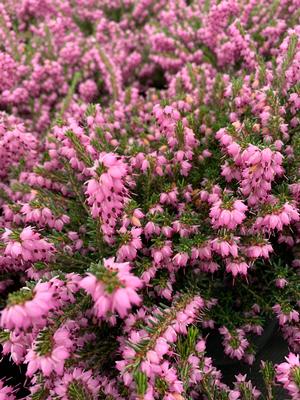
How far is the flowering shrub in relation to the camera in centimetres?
204

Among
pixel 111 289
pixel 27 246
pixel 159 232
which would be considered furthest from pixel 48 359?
pixel 159 232

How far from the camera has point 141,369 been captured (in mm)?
1847

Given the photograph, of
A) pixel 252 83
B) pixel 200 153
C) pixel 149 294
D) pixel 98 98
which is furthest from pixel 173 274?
pixel 98 98

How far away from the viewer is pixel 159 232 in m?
2.73

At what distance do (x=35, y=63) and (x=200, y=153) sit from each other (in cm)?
303

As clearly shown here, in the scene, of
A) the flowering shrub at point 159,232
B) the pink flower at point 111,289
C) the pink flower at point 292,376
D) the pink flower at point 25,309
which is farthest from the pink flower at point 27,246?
the pink flower at point 292,376

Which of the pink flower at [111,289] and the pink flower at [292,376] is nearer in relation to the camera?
the pink flower at [111,289]

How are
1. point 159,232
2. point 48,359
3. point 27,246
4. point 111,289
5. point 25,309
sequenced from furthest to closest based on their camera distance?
point 159,232 < point 27,246 < point 48,359 < point 25,309 < point 111,289

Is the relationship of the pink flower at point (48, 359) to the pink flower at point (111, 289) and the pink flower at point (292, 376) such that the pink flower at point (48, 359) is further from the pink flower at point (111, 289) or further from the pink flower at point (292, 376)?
the pink flower at point (292, 376)

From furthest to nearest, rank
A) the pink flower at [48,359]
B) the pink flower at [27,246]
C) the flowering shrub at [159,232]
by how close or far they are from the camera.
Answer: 1. the pink flower at [27,246]
2. the flowering shrub at [159,232]
3. the pink flower at [48,359]

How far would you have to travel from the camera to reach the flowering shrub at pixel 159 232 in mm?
2039

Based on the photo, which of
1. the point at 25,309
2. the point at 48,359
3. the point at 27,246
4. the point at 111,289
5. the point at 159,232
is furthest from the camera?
the point at 159,232

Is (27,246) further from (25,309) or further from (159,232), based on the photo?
(159,232)

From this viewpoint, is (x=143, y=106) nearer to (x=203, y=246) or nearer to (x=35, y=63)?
(x=35, y=63)
